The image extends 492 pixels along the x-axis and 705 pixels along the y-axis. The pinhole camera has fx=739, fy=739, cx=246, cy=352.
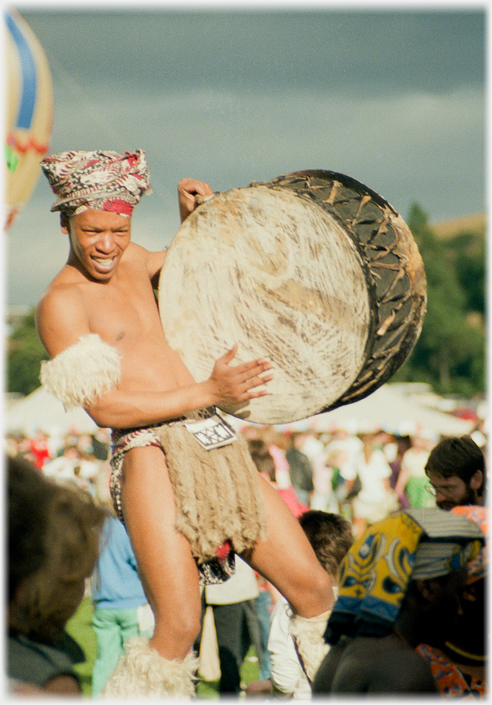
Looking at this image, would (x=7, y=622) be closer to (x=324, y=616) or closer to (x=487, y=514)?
(x=324, y=616)

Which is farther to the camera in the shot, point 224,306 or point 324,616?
point 224,306

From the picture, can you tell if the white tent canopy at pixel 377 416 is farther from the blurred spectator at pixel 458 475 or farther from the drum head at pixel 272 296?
the drum head at pixel 272 296

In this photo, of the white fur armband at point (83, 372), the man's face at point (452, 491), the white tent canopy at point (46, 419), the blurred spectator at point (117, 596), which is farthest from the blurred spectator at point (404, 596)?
the white tent canopy at point (46, 419)

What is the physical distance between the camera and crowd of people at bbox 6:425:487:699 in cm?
174

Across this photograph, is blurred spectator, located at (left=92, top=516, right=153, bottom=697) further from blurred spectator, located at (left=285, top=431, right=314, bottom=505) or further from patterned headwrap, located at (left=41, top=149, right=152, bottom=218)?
blurred spectator, located at (left=285, top=431, right=314, bottom=505)

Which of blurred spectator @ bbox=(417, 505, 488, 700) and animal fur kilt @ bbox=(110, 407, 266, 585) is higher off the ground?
animal fur kilt @ bbox=(110, 407, 266, 585)

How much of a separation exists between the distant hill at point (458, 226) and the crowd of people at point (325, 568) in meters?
65.7

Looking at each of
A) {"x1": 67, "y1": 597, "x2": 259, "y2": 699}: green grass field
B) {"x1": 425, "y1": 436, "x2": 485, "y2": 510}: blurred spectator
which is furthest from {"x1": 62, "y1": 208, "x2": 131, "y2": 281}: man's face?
{"x1": 67, "y1": 597, "x2": 259, "y2": 699}: green grass field

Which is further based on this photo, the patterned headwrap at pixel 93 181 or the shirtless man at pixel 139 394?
the patterned headwrap at pixel 93 181

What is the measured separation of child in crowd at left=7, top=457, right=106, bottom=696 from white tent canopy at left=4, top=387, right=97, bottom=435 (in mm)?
10549

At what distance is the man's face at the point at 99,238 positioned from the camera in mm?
2584

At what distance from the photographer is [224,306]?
278cm

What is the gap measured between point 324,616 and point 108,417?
102 cm

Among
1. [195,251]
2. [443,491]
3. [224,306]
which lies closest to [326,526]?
[443,491]
